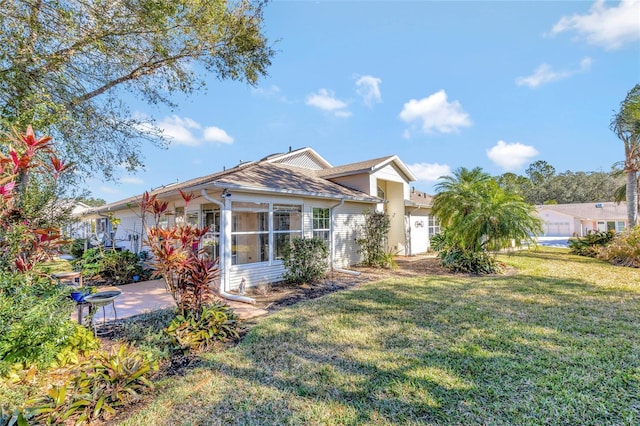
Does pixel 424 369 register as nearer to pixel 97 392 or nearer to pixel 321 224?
pixel 97 392

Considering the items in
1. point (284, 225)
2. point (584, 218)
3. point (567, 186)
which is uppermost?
point (567, 186)

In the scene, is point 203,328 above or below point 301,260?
below

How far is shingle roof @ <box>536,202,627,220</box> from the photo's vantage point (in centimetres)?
3409

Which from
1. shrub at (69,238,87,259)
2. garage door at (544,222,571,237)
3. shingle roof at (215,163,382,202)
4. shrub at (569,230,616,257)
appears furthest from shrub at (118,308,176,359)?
garage door at (544,222,571,237)

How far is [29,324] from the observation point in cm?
317

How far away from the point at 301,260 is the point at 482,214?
7051 millimetres

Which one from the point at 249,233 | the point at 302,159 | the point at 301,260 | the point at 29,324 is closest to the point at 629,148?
the point at 302,159

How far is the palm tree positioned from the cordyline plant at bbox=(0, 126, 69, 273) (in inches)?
452

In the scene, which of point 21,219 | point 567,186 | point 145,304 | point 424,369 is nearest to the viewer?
point 424,369

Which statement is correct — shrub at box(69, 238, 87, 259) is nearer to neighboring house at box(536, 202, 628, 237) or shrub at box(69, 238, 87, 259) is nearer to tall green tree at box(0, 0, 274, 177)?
tall green tree at box(0, 0, 274, 177)

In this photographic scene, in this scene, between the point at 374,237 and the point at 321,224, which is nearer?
the point at 321,224

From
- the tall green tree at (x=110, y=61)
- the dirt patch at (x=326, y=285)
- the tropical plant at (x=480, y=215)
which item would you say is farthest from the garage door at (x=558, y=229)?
the tall green tree at (x=110, y=61)

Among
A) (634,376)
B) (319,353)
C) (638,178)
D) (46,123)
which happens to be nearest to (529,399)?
(634,376)

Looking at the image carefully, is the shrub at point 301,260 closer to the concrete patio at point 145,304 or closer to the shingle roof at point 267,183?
the shingle roof at point 267,183
